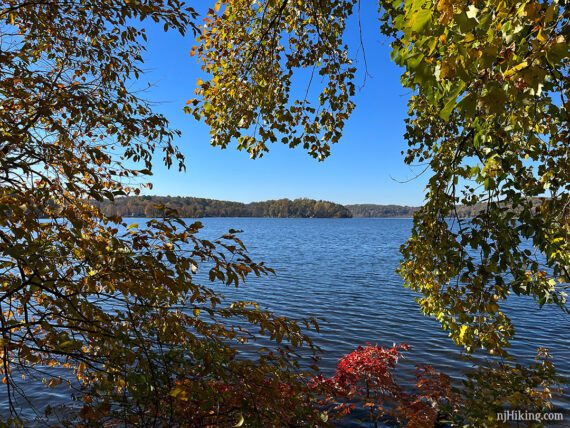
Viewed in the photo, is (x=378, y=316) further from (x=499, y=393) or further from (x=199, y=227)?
(x=199, y=227)

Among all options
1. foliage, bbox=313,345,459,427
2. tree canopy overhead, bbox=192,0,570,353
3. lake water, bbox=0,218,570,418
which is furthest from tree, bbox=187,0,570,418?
lake water, bbox=0,218,570,418

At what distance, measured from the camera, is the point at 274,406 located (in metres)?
4.20

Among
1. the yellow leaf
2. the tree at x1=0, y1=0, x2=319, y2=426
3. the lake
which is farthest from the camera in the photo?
the lake

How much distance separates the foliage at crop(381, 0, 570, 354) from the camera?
75.1 inches

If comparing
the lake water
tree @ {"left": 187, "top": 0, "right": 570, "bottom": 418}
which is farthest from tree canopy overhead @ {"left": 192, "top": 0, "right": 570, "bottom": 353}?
the lake water

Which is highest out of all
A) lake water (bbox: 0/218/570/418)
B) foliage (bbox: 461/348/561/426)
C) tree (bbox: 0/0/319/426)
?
tree (bbox: 0/0/319/426)

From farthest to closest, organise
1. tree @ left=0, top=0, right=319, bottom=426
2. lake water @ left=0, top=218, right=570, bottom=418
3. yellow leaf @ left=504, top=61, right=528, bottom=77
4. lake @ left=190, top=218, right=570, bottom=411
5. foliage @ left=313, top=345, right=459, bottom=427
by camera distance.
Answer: lake @ left=190, top=218, right=570, bottom=411, lake water @ left=0, top=218, right=570, bottom=418, foliage @ left=313, top=345, right=459, bottom=427, tree @ left=0, top=0, right=319, bottom=426, yellow leaf @ left=504, top=61, right=528, bottom=77

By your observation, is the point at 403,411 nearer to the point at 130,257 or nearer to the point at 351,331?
the point at 130,257

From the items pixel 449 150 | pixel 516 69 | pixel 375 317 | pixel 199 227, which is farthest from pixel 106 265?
pixel 375 317

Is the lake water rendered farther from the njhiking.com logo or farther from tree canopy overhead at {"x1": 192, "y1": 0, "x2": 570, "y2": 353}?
tree canopy overhead at {"x1": 192, "y1": 0, "x2": 570, "y2": 353}

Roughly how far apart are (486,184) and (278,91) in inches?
128

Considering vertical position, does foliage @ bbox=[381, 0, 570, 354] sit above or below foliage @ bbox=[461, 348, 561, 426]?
above

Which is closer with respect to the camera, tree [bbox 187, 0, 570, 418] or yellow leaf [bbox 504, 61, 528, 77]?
yellow leaf [bbox 504, 61, 528, 77]

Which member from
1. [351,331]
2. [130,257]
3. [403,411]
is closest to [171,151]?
[130,257]
